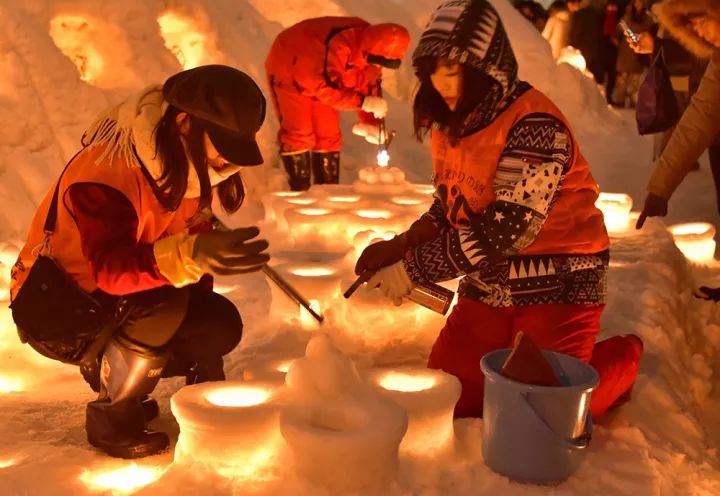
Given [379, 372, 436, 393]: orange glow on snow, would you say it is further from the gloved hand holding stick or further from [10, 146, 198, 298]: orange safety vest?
[10, 146, 198, 298]: orange safety vest

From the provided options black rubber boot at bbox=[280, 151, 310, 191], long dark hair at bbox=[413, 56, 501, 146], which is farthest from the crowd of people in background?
long dark hair at bbox=[413, 56, 501, 146]

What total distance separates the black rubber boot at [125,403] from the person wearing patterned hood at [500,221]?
2.05 feet

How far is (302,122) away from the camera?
4.99 m

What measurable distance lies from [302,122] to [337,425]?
3.50m

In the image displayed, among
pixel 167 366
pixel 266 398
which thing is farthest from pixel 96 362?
pixel 266 398

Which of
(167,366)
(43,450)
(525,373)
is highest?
(525,373)

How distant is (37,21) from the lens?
4441 millimetres

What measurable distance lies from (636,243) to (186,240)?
277 centimetres

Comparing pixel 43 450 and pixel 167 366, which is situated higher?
pixel 167 366

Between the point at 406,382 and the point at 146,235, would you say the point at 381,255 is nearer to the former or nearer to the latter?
the point at 406,382

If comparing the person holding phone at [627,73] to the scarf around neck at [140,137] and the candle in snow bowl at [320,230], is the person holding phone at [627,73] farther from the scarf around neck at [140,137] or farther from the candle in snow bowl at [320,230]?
the scarf around neck at [140,137]

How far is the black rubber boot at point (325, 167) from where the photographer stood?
16.9ft

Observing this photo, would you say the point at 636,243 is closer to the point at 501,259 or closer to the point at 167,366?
the point at 501,259

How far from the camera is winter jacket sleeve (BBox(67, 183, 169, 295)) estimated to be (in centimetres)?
174
